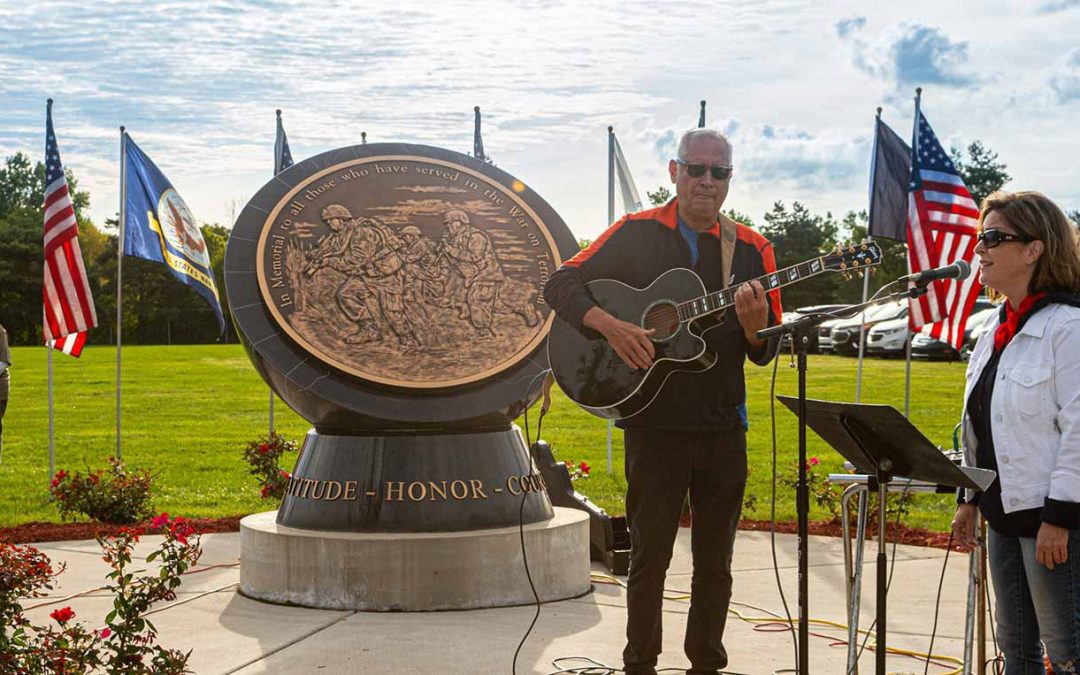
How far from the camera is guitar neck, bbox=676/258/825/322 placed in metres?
4.64

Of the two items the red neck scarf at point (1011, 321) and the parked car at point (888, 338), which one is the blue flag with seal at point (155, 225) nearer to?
the red neck scarf at point (1011, 321)

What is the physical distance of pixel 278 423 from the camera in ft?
73.5

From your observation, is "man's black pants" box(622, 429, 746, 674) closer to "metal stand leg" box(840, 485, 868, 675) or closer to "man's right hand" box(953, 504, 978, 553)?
"metal stand leg" box(840, 485, 868, 675)

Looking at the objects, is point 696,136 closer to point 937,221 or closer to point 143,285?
point 937,221

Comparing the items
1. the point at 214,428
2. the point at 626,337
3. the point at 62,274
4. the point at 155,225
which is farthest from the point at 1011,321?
the point at 214,428

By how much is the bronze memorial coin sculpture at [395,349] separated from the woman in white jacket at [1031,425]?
11.4 feet

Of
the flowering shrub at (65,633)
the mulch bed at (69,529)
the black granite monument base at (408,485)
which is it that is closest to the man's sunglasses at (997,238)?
the flowering shrub at (65,633)

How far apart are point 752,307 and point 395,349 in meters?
3.29

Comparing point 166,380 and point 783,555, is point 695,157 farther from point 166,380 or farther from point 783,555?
point 166,380

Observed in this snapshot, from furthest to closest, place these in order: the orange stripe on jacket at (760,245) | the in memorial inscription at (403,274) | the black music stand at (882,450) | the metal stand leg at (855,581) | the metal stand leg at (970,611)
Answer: the in memorial inscription at (403,274) → the orange stripe on jacket at (760,245) → the metal stand leg at (970,611) → the metal stand leg at (855,581) → the black music stand at (882,450)

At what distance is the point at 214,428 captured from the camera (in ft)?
71.5

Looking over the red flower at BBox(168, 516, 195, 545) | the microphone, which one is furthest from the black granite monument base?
the microphone

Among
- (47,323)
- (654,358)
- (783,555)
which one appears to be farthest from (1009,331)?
(47,323)

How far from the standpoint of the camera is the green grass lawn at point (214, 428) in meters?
13.2
